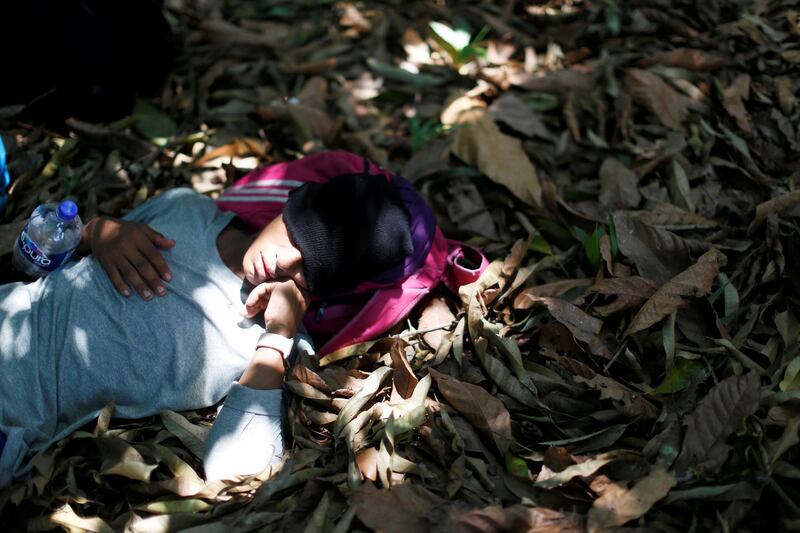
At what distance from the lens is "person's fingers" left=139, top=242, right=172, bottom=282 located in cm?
214

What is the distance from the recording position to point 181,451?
2.05 m

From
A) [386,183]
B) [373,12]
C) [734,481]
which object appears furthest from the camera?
[373,12]

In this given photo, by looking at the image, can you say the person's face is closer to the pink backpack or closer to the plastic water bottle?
the pink backpack

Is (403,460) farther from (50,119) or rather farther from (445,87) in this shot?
(50,119)

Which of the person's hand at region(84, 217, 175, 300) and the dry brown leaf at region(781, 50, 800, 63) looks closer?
the person's hand at region(84, 217, 175, 300)

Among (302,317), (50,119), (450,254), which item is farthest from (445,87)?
(50,119)

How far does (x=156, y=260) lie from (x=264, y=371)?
0.48 meters

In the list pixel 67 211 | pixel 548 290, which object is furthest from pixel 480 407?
pixel 67 211

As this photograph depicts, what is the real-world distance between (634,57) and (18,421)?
8.99 feet

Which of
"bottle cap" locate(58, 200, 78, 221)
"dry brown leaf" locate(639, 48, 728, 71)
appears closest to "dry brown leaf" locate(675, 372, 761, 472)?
"dry brown leaf" locate(639, 48, 728, 71)

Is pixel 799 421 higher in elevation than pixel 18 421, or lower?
higher

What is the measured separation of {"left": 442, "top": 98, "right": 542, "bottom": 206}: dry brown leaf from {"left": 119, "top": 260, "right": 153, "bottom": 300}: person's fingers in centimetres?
127

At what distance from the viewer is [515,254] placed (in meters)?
2.43

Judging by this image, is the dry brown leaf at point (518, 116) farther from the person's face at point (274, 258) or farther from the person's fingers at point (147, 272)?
the person's fingers at point (147, 272)
